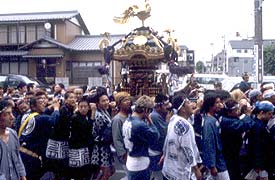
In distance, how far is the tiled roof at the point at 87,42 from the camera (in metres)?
28.4

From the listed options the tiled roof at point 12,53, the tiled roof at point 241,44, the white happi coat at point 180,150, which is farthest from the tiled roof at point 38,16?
the tiled roof at point 241,44

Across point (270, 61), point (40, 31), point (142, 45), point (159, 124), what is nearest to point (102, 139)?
point (159, 124)

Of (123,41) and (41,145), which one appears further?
(123,41)

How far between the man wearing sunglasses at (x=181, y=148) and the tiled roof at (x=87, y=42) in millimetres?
23418

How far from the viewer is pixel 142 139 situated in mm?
5258

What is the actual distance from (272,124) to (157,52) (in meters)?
4.32

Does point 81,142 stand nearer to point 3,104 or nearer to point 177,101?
point 3,104

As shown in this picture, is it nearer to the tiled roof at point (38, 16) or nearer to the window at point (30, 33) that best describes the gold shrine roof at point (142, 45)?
the tiled roof at point (38, 16)

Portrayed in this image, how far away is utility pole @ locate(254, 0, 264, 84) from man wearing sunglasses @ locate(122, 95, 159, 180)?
333 inches

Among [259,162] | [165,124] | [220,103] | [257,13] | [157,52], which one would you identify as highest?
A: [257,13]

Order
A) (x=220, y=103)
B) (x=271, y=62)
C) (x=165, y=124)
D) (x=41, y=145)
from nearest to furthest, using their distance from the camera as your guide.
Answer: (x=220, y=103) → (x=41, y=145) → (x=165, y=124) → (x=271, y=62)

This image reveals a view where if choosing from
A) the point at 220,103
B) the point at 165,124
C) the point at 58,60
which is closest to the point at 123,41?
the point at 165,124

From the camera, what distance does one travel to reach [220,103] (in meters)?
5.39

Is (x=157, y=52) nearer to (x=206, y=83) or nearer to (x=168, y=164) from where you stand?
(x=168, y=164)
